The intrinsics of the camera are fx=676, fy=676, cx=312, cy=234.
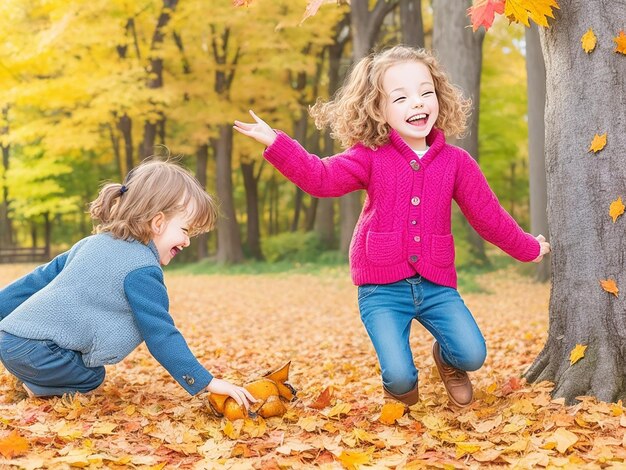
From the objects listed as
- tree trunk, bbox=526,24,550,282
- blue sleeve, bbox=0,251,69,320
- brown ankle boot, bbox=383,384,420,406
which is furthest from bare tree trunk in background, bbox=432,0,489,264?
blue sleeve, bbox=0,251,69,320

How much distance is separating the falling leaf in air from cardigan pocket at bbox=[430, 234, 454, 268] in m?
0.74

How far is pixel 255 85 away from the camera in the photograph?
17.3 meters

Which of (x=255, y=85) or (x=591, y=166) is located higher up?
(x=255, y=85)

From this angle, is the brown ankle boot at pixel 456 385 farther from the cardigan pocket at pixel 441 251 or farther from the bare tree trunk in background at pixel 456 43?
the bare tree trunk in background at pixel 456 43

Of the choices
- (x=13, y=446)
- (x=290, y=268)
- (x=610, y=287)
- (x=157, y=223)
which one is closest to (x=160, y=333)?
(x=157, y=223)

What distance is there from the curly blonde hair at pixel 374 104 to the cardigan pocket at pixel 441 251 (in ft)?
1.85

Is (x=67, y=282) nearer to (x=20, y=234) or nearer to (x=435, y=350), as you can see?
(x=435, y=350)

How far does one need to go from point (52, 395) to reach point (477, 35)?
35.6 ft

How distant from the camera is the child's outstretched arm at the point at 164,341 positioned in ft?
9.91

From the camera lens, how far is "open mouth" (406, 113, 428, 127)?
332cm

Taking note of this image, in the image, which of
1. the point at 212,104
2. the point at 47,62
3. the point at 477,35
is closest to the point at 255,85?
the point at 212,104

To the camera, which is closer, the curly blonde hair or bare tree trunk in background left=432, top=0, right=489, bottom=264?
the curly blonde hair

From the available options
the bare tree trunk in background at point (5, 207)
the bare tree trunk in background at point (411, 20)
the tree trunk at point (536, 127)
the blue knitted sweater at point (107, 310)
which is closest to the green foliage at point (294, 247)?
the bare tree trunk in background at point (411, 20)

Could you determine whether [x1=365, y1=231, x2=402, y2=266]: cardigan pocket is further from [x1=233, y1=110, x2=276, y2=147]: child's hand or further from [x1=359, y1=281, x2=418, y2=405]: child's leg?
[x1=233, y1=110, x2=276, y2=147]: child's hand
